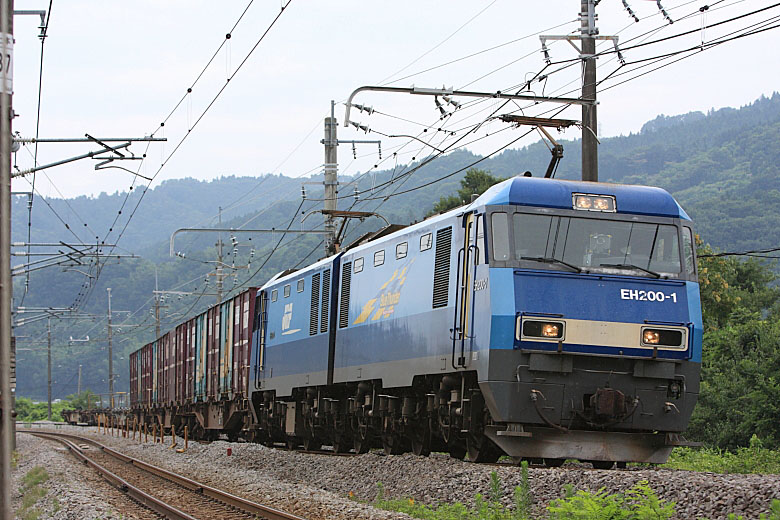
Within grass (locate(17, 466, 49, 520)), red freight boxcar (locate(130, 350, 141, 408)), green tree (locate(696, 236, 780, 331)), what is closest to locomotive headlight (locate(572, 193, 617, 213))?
grass (locate(17, 466, 49, 520))

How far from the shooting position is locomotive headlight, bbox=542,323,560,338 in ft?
42.1

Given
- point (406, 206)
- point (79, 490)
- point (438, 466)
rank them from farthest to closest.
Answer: point (406, 206)
point (79, 490)
point (438, 466)

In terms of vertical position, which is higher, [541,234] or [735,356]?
[541,234]

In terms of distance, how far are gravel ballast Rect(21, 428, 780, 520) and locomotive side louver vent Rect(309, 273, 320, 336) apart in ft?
8.80

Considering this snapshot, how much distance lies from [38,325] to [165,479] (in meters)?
155

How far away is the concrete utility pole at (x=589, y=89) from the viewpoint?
18.7 meters

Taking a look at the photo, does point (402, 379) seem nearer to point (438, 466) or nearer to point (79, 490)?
point (438, 466)

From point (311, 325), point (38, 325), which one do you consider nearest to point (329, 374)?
point (311, 325)

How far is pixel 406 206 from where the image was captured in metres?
147

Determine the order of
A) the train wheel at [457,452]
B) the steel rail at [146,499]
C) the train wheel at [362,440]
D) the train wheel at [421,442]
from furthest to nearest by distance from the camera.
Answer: the train wheel at [362,440], the train wheel at [421,442], the train wheel at [457,452], the steel rail at [146,499]

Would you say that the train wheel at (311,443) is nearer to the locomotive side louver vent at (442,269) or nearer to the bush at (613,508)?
the locomotive side louver vent at (442,269)

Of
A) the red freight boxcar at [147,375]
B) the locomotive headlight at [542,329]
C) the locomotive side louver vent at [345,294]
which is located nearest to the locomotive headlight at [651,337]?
the locomotive headlight at [542,329]

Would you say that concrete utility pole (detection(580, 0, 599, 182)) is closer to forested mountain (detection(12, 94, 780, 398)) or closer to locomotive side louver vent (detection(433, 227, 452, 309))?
locomotive side louver vent (detection(433, 227, 452, 309))

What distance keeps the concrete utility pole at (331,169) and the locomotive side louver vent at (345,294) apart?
8745mm
